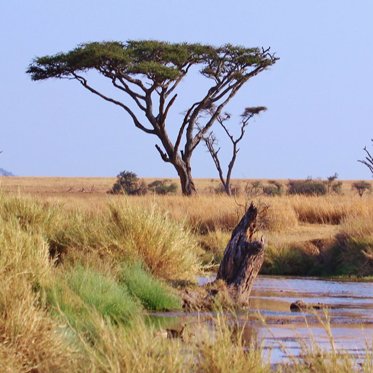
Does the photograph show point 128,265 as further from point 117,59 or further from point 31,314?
point 117,59

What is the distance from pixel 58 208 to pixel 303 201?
12.3 metres

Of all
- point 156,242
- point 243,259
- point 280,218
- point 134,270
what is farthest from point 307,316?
point 280,218

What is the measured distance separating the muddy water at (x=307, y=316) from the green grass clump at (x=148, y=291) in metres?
0.52

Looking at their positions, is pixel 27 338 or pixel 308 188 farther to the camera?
pixel 308 188

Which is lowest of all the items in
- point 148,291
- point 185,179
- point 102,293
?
point 148,291

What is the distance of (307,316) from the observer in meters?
12.3

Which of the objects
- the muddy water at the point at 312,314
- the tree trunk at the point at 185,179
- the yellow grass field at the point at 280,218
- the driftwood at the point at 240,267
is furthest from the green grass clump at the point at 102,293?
the tree trunk at the point at 185,179

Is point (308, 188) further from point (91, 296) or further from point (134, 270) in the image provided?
point (91, 296)

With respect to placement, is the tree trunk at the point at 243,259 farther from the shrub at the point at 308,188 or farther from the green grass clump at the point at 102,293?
the shrub at the point at 308,188

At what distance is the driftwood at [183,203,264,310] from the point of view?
13.1 meters

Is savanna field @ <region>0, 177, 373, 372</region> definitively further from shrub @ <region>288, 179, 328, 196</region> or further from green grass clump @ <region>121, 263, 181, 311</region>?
shrub @ <region>288, 179, 328, 196</region>

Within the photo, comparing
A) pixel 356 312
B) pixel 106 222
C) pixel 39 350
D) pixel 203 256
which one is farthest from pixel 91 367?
pixel 203 256

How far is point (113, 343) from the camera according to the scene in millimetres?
6477

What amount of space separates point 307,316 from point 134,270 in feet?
6.71
